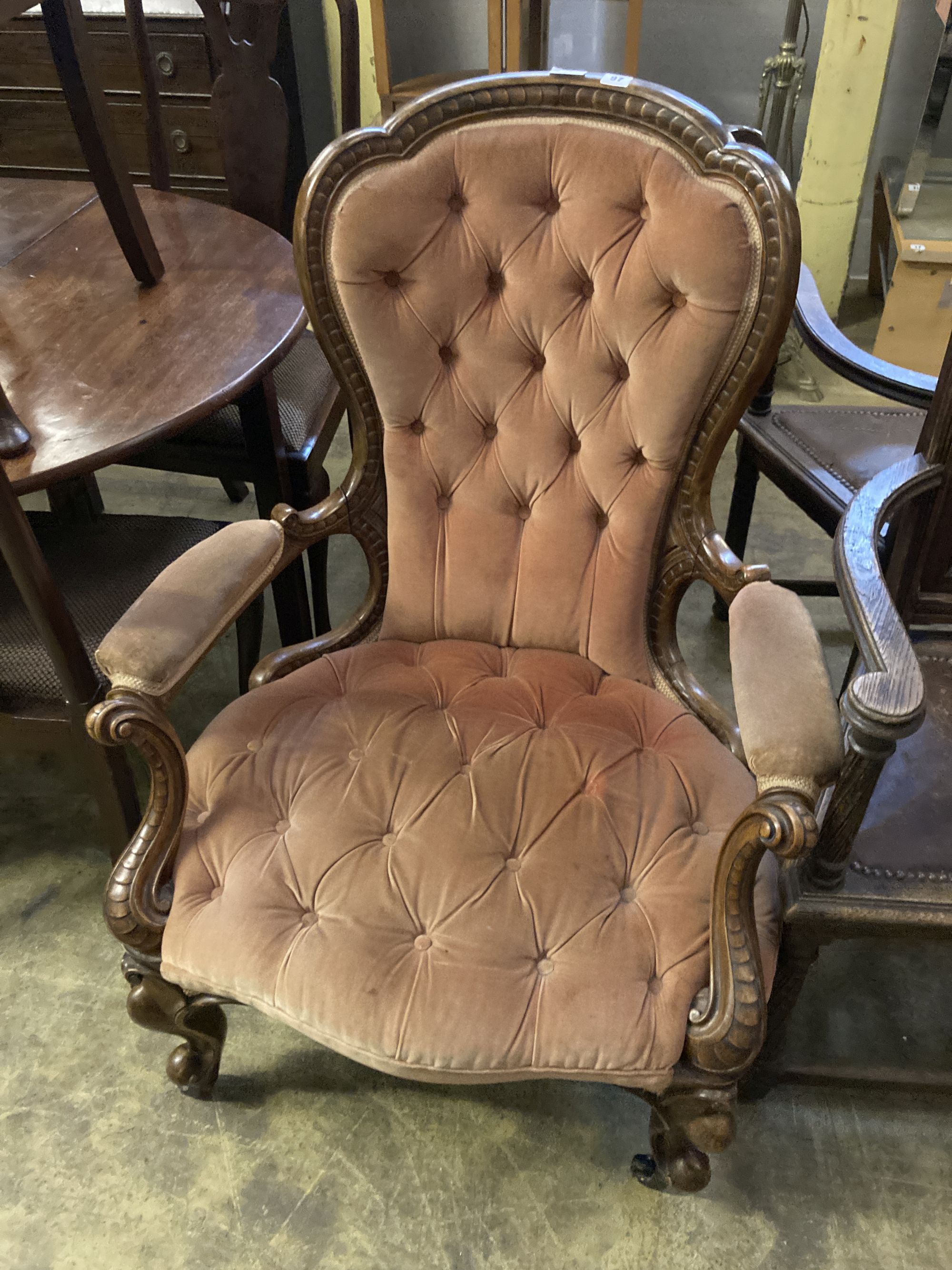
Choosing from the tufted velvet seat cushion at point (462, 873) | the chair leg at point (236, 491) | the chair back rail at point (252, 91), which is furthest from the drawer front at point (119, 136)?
the tufted velvet seat cushion at point (462, 873)

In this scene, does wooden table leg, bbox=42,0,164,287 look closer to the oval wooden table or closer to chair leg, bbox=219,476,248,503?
the oval wooden table

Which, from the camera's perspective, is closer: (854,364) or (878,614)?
(878,614)

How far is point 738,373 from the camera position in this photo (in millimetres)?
1086

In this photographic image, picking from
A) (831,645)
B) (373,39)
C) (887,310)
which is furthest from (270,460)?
(887,310)

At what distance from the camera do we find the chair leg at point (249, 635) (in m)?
1.57

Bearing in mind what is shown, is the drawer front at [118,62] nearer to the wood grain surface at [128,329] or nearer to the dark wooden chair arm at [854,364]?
the wood grain surface at [128,329]

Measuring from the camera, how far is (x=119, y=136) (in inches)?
100

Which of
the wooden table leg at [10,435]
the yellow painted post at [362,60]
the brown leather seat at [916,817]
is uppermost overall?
the yellow painted post at [362,60]

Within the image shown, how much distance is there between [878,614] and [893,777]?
0.25m

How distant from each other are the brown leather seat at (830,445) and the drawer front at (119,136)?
177 cm

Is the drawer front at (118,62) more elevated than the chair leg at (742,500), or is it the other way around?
the drawer front at (118,62)

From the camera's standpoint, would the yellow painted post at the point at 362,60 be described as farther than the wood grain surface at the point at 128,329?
Yes

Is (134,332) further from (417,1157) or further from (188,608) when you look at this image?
(417,1157)

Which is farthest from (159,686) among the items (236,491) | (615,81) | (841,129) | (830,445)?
(841,129)
